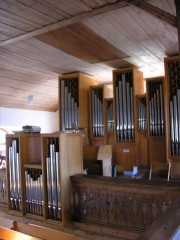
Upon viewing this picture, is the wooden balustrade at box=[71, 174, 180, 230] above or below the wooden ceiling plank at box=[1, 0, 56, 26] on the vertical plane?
below

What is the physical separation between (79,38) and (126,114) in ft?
8.19

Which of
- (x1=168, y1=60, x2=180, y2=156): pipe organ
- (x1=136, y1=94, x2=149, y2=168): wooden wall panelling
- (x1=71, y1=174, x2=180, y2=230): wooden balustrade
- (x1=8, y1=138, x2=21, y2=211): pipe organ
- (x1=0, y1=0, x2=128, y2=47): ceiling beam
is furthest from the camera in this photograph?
(x1=136, y1=94, x2=149, y2=168): wooden wall panelling

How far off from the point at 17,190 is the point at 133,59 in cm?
369

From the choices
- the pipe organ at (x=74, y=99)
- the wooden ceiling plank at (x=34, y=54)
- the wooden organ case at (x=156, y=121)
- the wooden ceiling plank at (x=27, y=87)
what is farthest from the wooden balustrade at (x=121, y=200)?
the wooden ceiling plank at (x=27, y=87)

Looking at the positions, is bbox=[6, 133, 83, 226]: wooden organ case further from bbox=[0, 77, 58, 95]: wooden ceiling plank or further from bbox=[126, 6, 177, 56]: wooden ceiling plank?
bbox=[0, 77, 58, 95]: wooden ceiling plank

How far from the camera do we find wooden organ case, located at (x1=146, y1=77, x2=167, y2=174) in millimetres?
6004

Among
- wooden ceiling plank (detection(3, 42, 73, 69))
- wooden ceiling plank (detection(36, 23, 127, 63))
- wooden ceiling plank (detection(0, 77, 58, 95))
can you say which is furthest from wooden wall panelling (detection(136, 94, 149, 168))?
wooden ceiling plank (detection(0, 77, 58, 95))

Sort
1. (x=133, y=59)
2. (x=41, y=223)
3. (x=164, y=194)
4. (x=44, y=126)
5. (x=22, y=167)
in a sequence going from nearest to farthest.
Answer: (x=164, y=194) → (x=41, y=223) → (x=22, y=167) → (x=133, y=59) → (x=44, y=126)

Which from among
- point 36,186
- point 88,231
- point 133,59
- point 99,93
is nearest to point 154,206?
point 88,231

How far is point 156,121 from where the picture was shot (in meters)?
6.06

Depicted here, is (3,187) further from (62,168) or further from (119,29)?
(119,29)

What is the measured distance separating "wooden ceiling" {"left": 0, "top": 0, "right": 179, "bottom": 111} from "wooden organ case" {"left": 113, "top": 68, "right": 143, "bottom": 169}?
14.3 inches

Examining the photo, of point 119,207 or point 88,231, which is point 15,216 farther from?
point 119,207

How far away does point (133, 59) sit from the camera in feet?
18.9
